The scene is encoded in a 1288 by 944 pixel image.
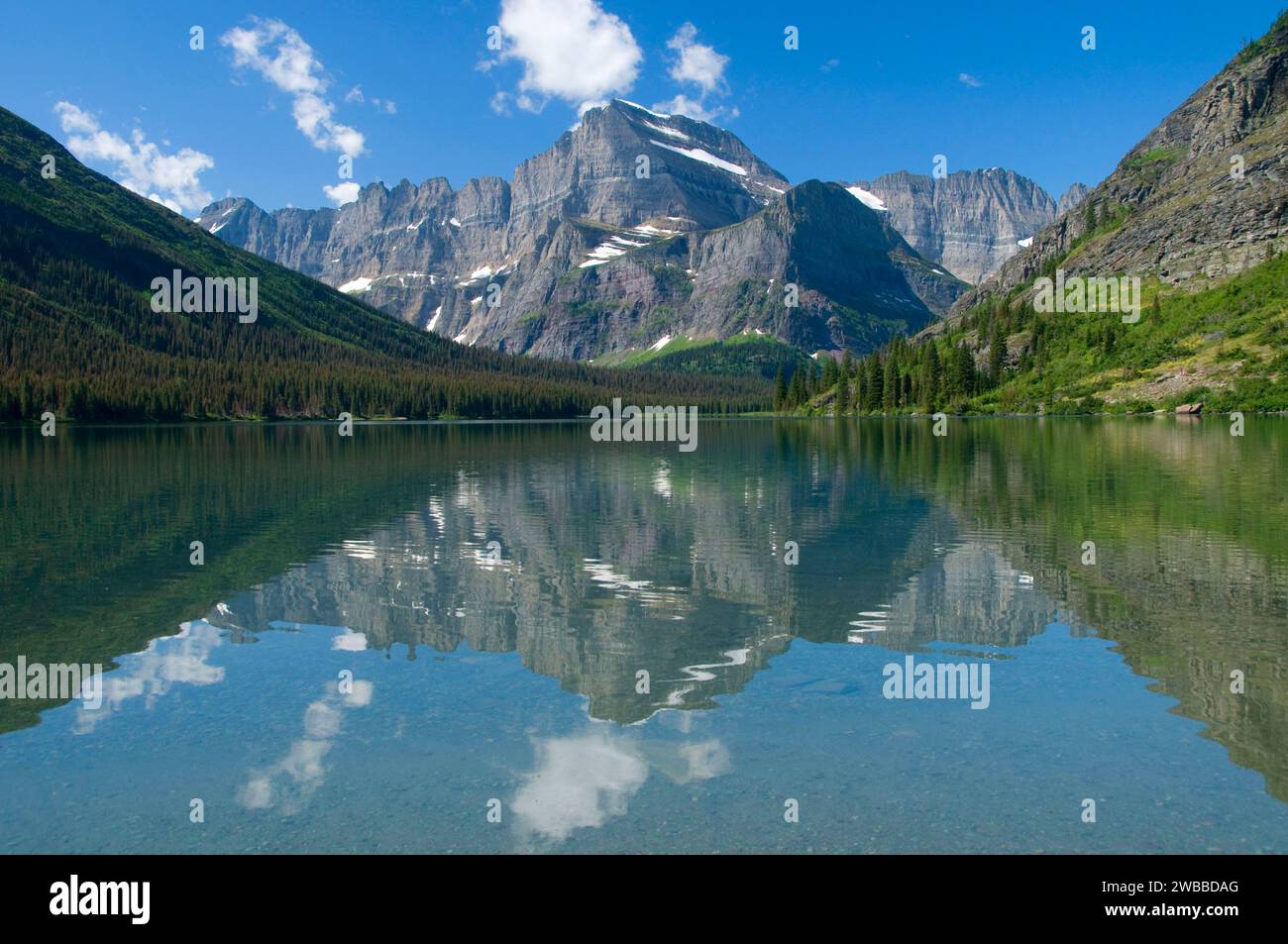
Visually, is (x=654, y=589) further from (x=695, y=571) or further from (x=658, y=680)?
(x=658, y=680)

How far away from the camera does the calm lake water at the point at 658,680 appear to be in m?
12.3

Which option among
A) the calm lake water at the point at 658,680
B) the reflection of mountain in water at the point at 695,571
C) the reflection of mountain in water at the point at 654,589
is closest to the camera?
the calm lake water at the point at 658,680

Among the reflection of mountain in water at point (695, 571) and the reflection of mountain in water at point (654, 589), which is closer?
the reflection of mountain in water at point (695, 571)

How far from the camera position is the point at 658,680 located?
1861 centimetres

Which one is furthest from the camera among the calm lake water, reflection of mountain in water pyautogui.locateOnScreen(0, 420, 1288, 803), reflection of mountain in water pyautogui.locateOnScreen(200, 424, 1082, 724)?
reflection of mountain in water pyautogui.locateOnScreen(200, 424, 1082, 724)

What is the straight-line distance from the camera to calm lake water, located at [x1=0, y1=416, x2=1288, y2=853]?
1230 centimetres

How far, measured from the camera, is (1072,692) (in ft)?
56.7

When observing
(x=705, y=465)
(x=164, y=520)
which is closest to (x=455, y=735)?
(x=164, y=520)

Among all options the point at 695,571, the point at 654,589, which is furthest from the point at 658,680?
the point at 695,571

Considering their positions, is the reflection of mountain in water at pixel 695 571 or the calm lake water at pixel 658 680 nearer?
the calm lake water at pixel 658 680

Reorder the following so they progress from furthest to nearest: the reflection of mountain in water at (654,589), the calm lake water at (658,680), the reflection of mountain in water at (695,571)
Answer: the reflection of mountain in water at (654,589) < the reflection of mountain in water at (695,571) < the calm lake water at (658,680)

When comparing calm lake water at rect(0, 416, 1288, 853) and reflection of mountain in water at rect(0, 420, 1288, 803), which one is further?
reflection of mountain in water at rect(0, 420, 1288, 803)
